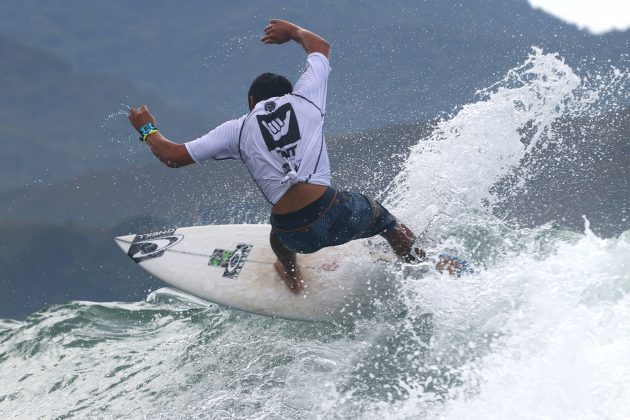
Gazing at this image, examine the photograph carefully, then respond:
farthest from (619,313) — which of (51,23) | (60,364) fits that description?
(51,23)

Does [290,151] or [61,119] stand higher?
[290,151]

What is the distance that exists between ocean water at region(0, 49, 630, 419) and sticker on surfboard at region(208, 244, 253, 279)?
0.29m

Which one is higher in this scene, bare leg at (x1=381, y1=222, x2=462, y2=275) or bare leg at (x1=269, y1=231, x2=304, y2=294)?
bare leg at (x1=381, y1=222, x2=462, y2=275)

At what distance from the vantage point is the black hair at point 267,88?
161 inches

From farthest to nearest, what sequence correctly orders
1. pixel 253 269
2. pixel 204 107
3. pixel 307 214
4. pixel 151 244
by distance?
pixel 204 107, pixel 151 244, pixel 253 269, pixel 307 214

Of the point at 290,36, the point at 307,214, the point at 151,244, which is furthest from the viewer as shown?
the point at 151,244

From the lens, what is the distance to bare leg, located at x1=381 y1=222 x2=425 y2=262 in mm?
4594

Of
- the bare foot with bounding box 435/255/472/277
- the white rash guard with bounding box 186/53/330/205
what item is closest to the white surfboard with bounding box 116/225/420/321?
the bare foot with bounding box 435/255/472/277

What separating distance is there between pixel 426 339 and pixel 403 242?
26.0 inches

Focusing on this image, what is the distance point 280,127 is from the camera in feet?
13.0

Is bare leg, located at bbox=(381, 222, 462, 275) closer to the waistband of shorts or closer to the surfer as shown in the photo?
the surfer

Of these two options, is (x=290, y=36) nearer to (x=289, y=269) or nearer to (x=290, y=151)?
(x=290, y=151)

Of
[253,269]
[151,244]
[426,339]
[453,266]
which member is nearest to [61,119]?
[151,244]

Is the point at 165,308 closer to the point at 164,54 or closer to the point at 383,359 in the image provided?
the point at 383,359
